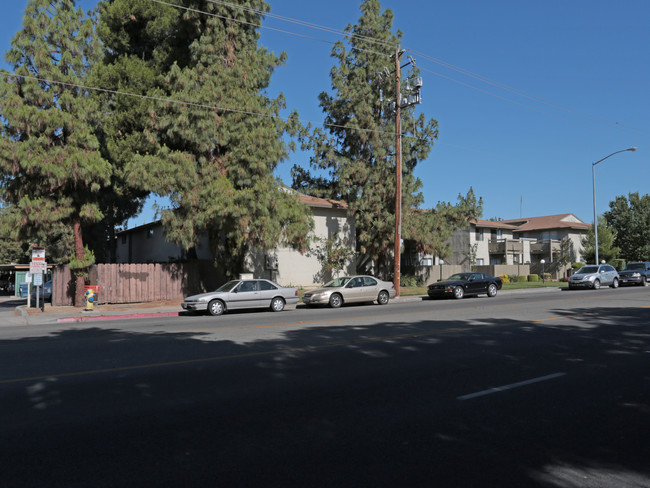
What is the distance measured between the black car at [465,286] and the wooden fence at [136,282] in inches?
502

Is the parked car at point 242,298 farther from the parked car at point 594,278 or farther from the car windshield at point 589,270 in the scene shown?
the car windshield at point 589,270

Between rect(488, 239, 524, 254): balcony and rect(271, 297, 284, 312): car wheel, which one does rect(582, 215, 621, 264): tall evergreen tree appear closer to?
rect(488, 239, 524, 254): balcony

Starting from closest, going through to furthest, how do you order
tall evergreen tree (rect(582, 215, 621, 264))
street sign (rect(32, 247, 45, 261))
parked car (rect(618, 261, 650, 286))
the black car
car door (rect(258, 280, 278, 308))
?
car door (rect(258, 280, 278, 308)), street sign (rect(32, 247, 45, 261)), the black car, parked car (rect(618, 261, 650, 286)), tall evergreen tree (rect(582, 215, 621, 264))

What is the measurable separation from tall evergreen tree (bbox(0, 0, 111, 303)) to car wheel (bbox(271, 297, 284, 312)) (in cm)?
960

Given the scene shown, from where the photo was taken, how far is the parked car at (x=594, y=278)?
3219cm

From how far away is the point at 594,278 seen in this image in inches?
1270

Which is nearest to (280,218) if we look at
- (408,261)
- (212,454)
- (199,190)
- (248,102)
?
(199,190)

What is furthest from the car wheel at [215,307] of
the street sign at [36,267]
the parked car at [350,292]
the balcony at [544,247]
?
the balcony at [544,247]

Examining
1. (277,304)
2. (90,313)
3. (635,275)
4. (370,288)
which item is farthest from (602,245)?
(90,313)

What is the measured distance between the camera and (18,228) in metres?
22.0

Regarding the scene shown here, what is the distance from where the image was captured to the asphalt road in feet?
13.4

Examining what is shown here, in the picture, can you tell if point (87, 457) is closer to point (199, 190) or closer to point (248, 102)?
point (199, 190)

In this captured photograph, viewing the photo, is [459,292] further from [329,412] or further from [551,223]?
[551,223]

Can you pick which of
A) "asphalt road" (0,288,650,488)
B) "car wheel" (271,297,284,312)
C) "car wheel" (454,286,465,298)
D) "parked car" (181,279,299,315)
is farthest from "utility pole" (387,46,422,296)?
"asphalt road" (0,288,650,488)
